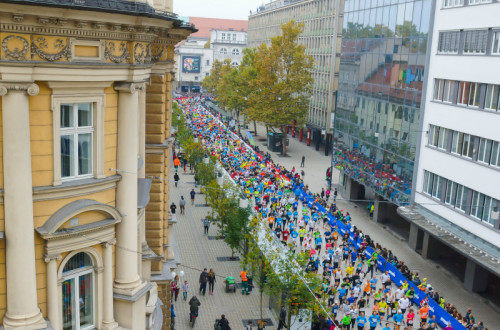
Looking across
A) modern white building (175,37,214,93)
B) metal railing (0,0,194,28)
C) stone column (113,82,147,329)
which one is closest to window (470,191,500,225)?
stone column (113,82,147,329)

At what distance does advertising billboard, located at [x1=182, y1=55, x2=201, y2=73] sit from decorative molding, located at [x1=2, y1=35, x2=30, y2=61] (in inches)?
6533

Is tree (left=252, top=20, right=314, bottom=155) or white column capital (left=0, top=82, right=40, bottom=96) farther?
tree (left=252, top=20, right=314, bottom=155)

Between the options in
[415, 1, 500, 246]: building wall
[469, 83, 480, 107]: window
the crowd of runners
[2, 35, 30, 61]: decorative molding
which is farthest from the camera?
[469, 83, 480, 107]: window

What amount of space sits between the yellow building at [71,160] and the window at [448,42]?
2682 centimetres

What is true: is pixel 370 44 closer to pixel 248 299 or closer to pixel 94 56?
pixel 248 299

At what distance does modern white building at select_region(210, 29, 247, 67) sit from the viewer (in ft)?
568

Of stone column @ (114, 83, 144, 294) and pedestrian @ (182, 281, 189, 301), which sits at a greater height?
stone column @ (114, 83, 144, 294)

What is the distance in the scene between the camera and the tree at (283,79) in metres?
73.6

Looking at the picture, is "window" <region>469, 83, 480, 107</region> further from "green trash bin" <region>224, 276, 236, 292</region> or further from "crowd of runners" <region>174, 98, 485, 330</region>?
"green trash bin" <region>224, 276, 236, 292</region>

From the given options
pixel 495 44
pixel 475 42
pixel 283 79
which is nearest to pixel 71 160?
pixel 495 44

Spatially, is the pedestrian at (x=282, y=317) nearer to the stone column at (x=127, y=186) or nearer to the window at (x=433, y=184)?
the stone column at (x=127, y=186)

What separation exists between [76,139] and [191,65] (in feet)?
543

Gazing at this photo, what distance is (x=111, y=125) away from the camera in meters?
11.3

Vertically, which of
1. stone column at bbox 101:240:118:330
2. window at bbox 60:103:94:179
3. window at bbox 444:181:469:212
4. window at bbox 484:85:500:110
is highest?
window at bbox 484:85:500:110
